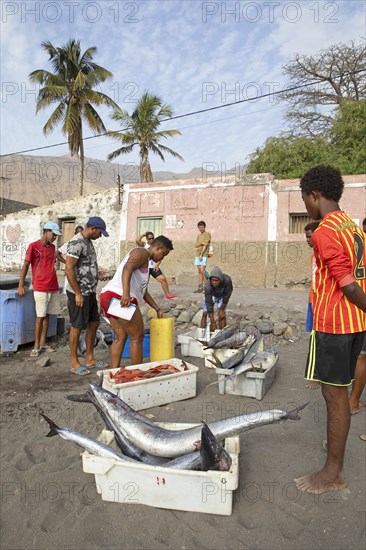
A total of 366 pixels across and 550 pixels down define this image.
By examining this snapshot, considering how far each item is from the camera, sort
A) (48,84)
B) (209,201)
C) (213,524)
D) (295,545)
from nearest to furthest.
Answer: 1. (295,545)
2. (213,524)
3. (209,201)
4. (48,84)

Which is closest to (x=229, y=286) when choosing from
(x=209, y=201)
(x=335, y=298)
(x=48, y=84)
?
(x=335, y=298)

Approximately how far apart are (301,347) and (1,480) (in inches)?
205

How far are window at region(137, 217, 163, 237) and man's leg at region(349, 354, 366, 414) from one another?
12.2m

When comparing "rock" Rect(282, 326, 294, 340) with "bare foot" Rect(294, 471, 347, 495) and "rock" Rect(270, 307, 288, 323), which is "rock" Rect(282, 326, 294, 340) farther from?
"bare foot" Rect(294, 471, 347, 495)

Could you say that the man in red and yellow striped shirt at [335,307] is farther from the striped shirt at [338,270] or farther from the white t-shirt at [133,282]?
the white t-shirt at [133,282]

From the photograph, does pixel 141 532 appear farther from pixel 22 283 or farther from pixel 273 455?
pixel 22 283

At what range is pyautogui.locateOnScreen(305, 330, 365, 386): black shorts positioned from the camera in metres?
2.37

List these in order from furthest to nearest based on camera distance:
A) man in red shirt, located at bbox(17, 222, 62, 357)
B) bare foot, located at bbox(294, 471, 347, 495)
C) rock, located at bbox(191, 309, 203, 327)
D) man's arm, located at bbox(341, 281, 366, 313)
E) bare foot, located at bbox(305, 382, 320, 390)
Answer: rock, located at bbox(191, 309, 203, 327), man in red shirt, located at bbox(17, 222, 62, 357), bare foot, located at bbox(305, 382, 320, 390), bare foot, located at bbox(294, 471, 347, 495), man's arm, located at bbox(341, 281, 366, 313)

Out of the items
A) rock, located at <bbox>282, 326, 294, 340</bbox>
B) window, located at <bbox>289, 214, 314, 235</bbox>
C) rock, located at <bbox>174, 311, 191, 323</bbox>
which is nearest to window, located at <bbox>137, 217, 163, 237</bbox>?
window, located at <bbox>289, 214, 314, 235</bbox>

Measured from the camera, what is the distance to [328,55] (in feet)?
73.6

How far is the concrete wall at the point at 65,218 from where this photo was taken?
16.5 metres

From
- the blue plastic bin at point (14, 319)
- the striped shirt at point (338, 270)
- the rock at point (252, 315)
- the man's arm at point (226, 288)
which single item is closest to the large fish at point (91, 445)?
the striped shirt at point (338, 270)

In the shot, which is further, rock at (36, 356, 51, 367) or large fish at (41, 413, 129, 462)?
rock at (36, 356, 51, 367)

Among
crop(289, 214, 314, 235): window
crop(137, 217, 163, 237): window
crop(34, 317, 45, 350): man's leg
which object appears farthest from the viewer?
crop(137, 217, 163, 237): window
